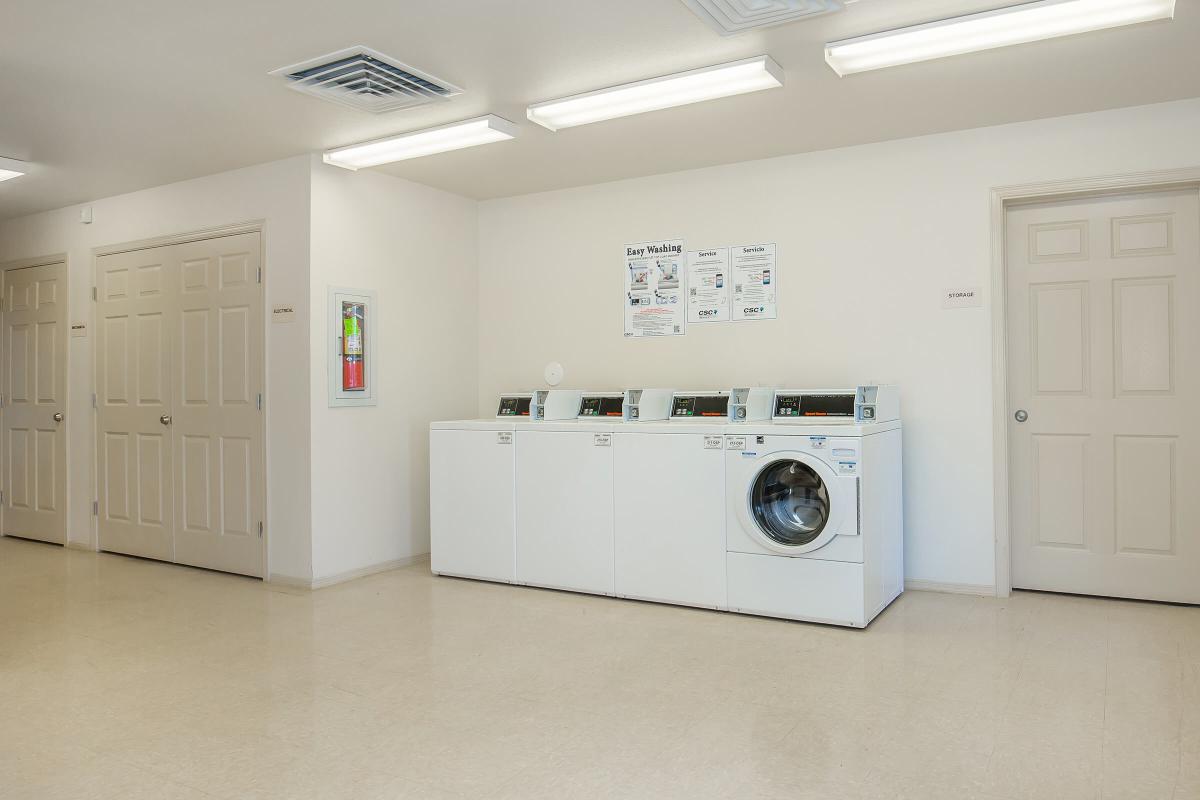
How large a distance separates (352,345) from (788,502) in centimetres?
269

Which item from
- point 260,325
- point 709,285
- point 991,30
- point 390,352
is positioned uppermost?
point 991,30

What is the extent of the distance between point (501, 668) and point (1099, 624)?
2.76 m

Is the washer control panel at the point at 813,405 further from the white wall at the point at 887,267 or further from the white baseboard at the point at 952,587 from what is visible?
the white baseboard at the point at 952,587

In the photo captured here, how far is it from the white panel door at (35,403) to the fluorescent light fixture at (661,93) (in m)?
→ 4.36

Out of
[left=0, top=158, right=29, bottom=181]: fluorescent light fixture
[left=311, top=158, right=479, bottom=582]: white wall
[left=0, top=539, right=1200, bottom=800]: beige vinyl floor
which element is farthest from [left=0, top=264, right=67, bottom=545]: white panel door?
[left=311, top=158, right=479, bottom=582]: white wall

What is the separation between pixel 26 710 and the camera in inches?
123

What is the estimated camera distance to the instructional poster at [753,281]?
5082 mm

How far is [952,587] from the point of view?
4.63 metres

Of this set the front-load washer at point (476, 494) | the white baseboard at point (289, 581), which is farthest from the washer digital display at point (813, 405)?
the white baseboard at point (289, 581)

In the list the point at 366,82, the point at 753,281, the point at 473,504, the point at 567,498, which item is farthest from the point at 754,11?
the point at 473,504

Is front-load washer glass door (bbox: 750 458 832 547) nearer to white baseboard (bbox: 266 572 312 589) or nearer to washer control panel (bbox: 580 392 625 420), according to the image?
washer control panel (bbox: 580 392 625 420)

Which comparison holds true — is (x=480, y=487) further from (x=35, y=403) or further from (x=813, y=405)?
(x=35, y=403)

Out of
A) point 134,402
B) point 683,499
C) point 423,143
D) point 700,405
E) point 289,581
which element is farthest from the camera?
point 134,402

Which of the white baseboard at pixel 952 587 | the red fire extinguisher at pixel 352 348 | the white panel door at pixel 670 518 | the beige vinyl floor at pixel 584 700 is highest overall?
the red fire extinguisher at pixel 352 348
